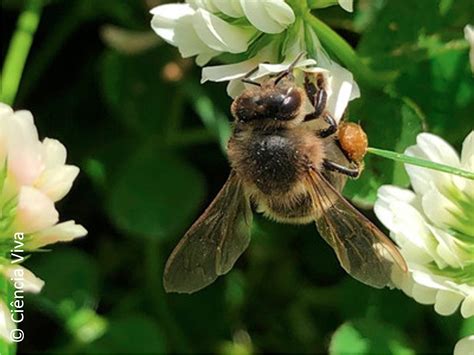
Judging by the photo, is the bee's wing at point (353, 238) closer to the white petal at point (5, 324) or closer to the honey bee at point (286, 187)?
the honey bee at point (286, 187)

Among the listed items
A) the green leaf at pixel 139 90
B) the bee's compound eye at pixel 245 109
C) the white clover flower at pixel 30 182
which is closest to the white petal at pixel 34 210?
the white clover flower at pixel 30 182

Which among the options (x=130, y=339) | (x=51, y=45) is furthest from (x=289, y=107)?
(x=51, y=45)

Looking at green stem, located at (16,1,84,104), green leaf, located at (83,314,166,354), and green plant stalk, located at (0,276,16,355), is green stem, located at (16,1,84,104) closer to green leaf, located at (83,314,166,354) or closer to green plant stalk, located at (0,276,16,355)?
green leaf, located at (83,314,166,354)

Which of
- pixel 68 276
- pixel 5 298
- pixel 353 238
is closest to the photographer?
pixel 353 238

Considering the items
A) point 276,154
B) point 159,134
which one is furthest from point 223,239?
point 159,134

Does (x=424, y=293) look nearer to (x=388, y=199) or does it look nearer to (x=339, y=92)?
(x=388, y=199)

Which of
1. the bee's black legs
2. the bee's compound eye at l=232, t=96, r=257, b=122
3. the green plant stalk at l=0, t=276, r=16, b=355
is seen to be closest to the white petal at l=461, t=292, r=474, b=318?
the bee's black legs
